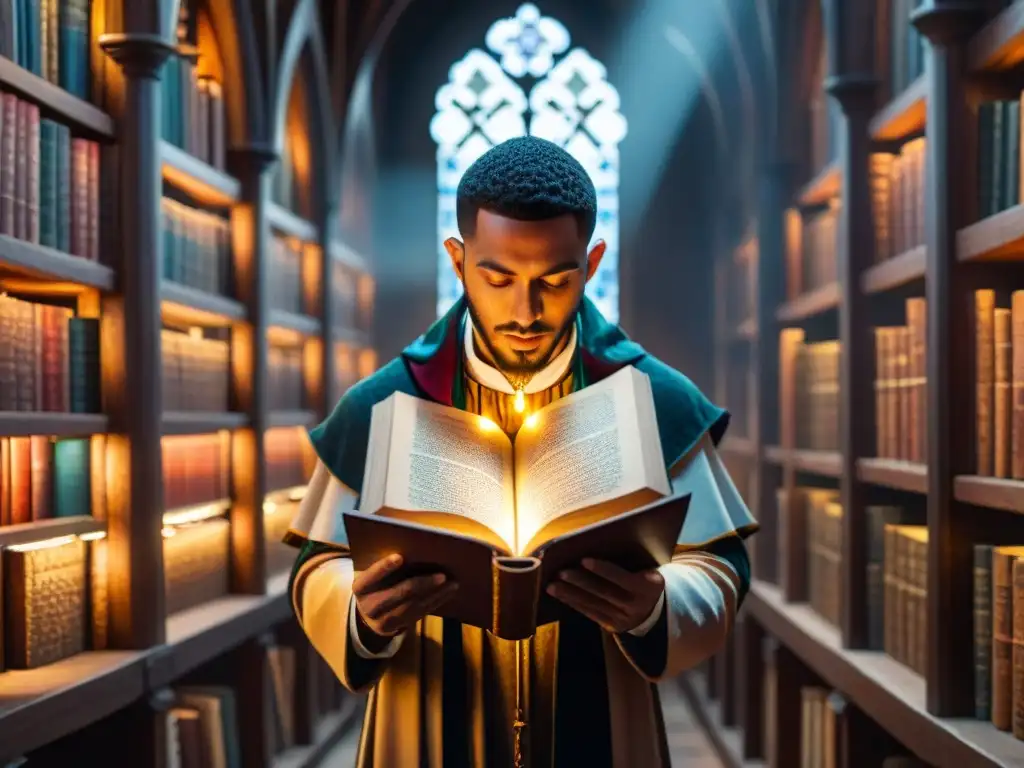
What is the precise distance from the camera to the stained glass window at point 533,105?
838cm

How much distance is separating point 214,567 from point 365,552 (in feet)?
11.0

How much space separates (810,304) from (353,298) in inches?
131

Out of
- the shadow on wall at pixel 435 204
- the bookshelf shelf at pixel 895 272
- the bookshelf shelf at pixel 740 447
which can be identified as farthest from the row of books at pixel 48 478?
the shadow on wall at pixel 435 204

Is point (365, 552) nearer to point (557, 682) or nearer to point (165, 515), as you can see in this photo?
point (557, 682)

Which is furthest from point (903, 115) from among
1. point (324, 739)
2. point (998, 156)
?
point (324, 739)

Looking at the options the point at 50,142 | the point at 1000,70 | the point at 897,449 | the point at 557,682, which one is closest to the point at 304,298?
the point at 50,142

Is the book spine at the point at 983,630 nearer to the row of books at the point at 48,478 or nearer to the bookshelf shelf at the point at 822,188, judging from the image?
the bookshelf shelf at the point at 822,188

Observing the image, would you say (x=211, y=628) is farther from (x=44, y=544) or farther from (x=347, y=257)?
(x=347, y=257)

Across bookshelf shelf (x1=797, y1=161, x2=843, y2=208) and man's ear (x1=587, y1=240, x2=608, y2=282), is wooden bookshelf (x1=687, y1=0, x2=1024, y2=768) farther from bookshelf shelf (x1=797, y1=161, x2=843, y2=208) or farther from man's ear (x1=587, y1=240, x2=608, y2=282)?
man's ear (x1=587, y1=240, x2=608, y2=282)

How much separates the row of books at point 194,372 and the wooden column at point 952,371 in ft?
8.19

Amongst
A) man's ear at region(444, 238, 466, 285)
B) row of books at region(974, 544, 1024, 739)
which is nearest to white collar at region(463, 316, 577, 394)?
man's ear at region(444, 238, 466, 285)

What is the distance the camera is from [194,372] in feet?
15.2

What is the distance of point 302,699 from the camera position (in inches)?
230

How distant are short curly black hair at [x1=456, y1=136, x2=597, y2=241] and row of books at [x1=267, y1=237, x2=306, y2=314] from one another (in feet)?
11.5
